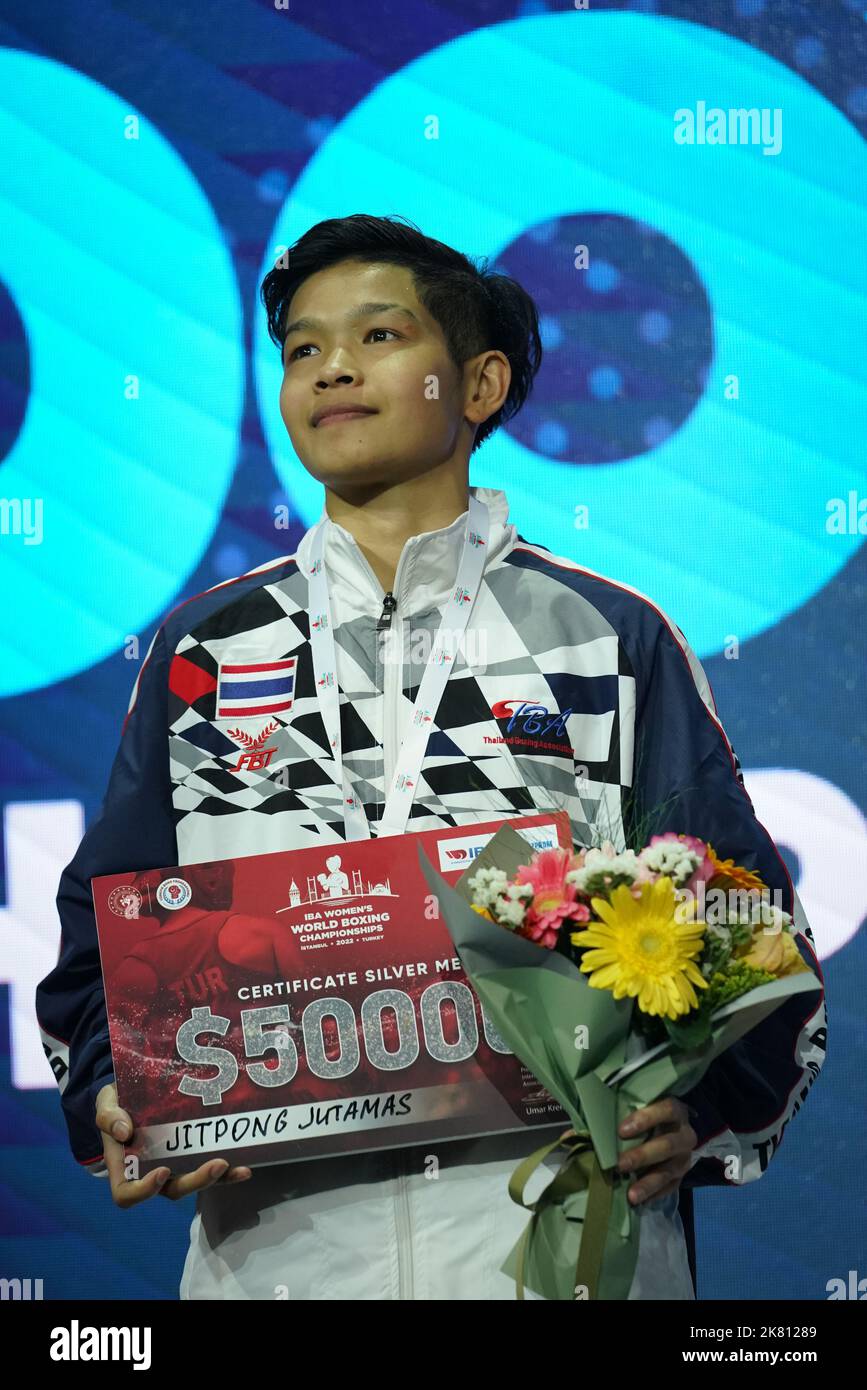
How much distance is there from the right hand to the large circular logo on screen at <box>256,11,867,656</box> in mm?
1392

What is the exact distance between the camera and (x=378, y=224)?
2193 millimetres

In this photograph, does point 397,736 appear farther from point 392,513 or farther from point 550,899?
point 550,899

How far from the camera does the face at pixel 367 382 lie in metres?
2.09

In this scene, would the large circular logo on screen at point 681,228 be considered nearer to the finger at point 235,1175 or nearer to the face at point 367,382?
the face at point 367,382

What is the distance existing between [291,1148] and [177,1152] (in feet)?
0.44

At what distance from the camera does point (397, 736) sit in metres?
2.00

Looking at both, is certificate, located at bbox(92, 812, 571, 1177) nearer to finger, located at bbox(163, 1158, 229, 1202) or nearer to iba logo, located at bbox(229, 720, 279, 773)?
finger, located at bbox(163, 1158, 229, 1202)

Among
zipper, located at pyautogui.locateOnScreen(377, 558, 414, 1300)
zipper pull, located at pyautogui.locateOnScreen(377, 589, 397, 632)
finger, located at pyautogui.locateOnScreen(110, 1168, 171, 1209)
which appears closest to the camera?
finger, located at pyautogui.locateOnScreen(110, 1168, 171, 1209)

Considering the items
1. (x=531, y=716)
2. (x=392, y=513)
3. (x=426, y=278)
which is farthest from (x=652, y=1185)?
(x=426, y=278)

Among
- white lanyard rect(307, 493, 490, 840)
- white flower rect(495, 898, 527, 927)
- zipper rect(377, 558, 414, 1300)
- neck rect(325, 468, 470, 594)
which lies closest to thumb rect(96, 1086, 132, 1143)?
zipper rect(377, 558, 414, 1300)

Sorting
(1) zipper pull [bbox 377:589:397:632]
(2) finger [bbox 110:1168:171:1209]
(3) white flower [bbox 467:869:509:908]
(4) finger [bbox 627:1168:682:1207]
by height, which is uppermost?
(1) zipper pull [bbox 377:589:397:632]

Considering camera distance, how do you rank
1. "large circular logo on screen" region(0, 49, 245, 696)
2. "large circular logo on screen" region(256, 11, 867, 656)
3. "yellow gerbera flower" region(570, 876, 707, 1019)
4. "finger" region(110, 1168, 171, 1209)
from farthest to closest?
"large circular logo on screen" region(0, 49, 245, 696) < "large circular logo on screen" region(256, 11, 867, 656) < "finger" region(110, 1168, 171, 1209) < "yellow gerbera flower" region(570, 876, 707, 1019)

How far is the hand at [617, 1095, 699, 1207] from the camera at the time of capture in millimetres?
1571
